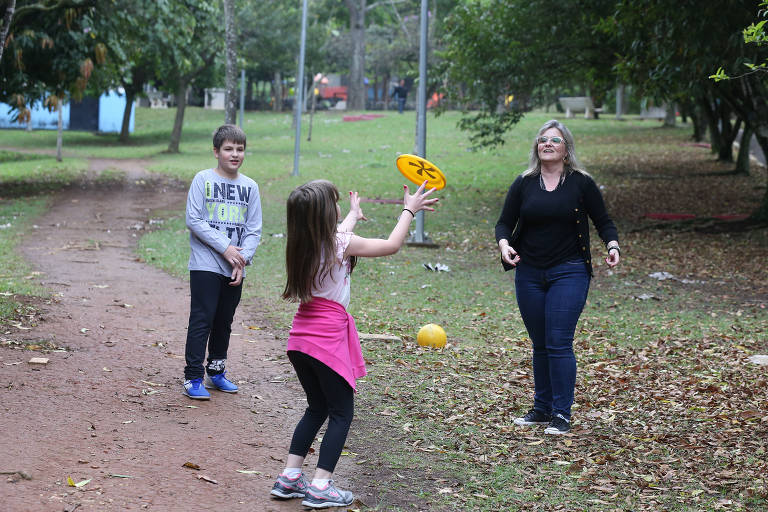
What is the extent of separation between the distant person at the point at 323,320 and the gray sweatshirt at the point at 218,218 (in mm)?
1618

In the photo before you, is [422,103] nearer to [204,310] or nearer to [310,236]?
[204,310]

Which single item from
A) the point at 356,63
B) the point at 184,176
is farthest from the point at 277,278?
the point at 356,63

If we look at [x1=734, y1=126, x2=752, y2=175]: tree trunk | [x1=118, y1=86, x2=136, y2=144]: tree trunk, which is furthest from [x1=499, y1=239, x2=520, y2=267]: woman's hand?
[x1=118, y1=86, x2=136, y2=144]: tree trunk

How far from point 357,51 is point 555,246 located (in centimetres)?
5431

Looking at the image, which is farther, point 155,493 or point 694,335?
point 694,335

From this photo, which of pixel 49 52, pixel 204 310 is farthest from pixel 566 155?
pixel 49 52

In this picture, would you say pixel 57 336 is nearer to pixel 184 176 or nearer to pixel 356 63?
pixel 184 176

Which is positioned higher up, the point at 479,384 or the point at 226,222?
the point at 226,222

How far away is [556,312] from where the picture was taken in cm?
595

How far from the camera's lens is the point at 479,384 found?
7.43m

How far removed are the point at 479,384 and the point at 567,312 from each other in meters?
1.69

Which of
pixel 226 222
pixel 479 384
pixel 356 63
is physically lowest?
pixel 479 384

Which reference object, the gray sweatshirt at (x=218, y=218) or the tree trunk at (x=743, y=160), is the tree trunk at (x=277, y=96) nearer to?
the tree trunk at (x=743, y=160)

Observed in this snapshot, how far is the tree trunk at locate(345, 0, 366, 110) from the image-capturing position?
58.3 m
